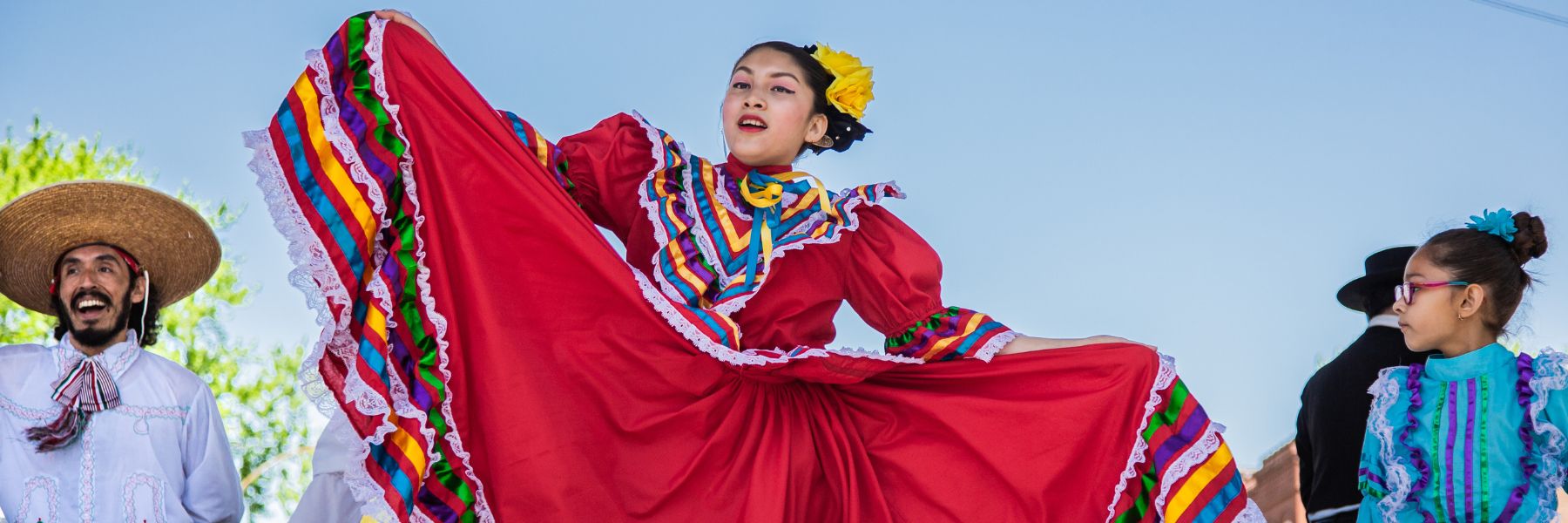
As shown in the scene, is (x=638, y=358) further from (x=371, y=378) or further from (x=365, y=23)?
(x=365, y=23)

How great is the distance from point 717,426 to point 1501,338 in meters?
2.04

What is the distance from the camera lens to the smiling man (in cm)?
407

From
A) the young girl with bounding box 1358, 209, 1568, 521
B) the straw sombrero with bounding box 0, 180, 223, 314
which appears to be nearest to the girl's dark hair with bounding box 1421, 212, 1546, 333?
the young girl with bounding box 1358, 209, 1568, 521

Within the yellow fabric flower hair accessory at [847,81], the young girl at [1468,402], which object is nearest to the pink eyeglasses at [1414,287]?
the young girl at [1468,402]

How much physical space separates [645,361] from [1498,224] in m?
2.20

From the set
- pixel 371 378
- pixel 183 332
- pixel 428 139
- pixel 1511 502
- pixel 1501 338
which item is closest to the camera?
pixel 371 378

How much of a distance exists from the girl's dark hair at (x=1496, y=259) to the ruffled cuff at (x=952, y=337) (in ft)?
4.06

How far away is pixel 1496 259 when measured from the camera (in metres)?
3.72

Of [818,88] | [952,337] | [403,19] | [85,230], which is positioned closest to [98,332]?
[85,230]

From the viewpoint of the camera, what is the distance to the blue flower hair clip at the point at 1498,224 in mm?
3754

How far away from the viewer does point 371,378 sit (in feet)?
9.55

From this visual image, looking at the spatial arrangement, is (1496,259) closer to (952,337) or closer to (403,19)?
(952,337)

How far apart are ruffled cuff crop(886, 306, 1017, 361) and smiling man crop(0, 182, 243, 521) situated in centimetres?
211

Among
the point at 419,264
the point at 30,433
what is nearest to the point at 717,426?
the point at 419,264
